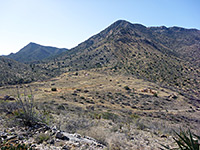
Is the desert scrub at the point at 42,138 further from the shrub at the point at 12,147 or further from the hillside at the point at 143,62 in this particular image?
the hillside at the point at 143,62

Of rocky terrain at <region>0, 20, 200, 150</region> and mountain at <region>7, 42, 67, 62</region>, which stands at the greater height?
mountain at <region>7, 42, 67, 62</region>

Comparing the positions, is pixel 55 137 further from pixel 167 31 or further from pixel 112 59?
pixel 167 31

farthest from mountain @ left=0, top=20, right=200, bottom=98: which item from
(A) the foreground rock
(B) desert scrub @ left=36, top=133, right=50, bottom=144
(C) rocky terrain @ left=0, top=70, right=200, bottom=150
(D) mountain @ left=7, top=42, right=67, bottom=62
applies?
(D) mountain @ left=7, top=42, right=67, bottom=62

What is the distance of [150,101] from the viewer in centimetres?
2506

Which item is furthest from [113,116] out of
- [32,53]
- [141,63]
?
[32,53]

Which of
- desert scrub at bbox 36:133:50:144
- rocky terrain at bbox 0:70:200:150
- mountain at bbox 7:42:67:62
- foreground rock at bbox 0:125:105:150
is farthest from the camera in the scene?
mountain at bbox 7:42:67:62

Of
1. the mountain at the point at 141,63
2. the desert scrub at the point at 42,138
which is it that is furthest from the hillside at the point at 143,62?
the desert scrub at the point at 42,138

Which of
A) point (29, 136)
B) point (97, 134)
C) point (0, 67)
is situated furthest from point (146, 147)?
point (0, 67)

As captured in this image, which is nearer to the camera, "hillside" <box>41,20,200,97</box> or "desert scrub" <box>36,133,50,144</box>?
"desert scrub" <box>36,133,50,144</box>

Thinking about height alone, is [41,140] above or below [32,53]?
below

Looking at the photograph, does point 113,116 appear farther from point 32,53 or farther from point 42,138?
point 32,53

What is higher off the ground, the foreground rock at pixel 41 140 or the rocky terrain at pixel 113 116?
the foreground rock at pixel 41 140

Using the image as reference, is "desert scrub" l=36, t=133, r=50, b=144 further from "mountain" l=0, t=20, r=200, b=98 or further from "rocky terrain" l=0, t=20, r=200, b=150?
"mountain" l=0, t=20, r=200, b=98

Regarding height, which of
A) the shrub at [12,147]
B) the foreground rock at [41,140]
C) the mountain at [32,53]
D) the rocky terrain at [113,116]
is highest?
the mountain at [32,53]
